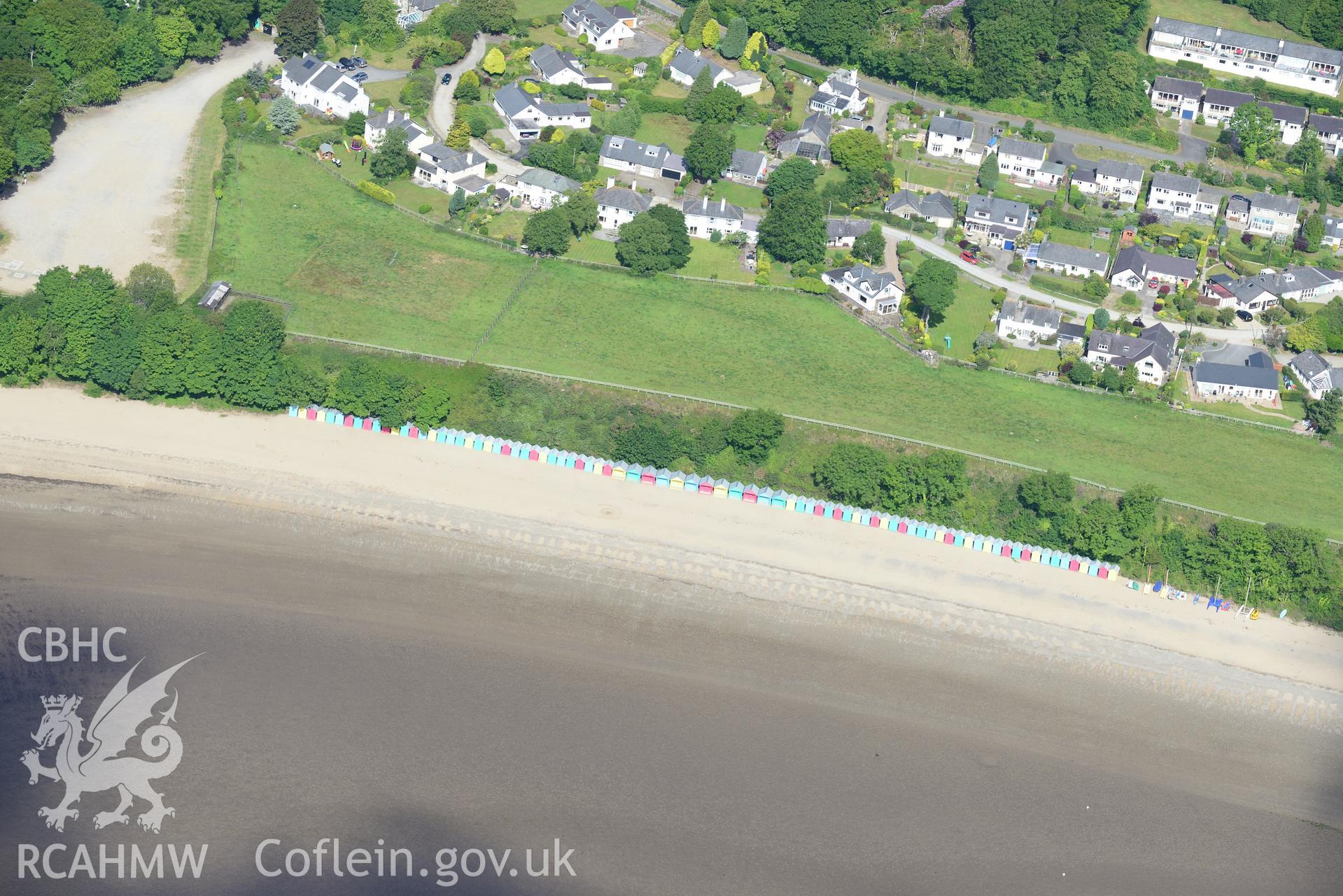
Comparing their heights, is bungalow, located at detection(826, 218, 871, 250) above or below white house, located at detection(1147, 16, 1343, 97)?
below

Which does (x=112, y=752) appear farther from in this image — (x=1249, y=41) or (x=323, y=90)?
(x=1249, y=41)

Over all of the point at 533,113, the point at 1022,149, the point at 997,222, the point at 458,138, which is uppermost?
the point at 1022,149

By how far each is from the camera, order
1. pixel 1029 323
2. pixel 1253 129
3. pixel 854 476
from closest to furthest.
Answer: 1. pixel 854 476
2. pixel 1029 323
3. pixel 1253 129

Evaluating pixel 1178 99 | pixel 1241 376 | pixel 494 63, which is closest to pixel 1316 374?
pixel 1241 376

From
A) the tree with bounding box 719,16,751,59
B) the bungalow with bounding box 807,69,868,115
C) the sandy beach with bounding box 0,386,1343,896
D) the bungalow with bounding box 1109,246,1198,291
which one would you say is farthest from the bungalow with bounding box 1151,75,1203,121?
the sandy beach with bounding box 0,386,1343,896

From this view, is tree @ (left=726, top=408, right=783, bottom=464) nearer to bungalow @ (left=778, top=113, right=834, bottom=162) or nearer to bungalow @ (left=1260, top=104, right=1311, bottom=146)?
bungalow @ (left=778, top=113, right=834, bottom=162)

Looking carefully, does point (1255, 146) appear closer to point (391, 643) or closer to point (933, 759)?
point (933, 759)

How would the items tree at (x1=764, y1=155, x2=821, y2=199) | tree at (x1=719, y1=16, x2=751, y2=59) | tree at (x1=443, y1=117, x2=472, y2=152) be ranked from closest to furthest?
tree at (x1=764, y1=155, x2=821, y2=199) < tree at (x1=443, y1=117, x2=472, y2=152) < tree at (x1=719, y1=16, x2=751, y2=59)

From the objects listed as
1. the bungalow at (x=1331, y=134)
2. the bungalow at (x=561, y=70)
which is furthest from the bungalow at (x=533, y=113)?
the bungalow at (x=1331, y=134)
